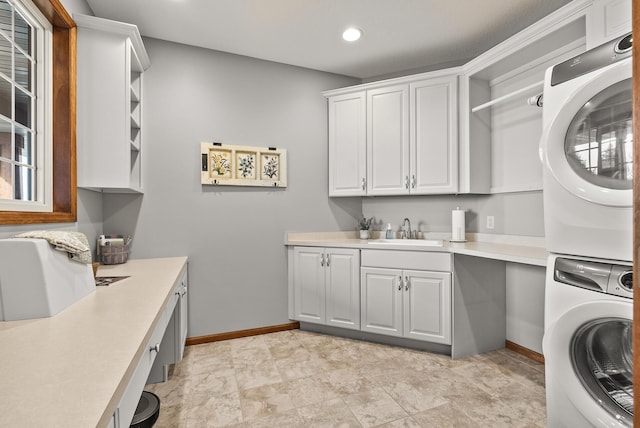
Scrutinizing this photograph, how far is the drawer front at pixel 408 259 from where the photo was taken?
2490 mm

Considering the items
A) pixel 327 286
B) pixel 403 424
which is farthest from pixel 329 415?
pixel 327 286

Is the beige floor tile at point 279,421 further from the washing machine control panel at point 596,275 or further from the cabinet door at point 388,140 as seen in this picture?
the cabinet door at point 388,140

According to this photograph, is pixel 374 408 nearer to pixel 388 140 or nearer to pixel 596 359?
pixel 596 359

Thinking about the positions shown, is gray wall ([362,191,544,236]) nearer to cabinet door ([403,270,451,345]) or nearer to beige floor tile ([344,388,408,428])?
cabinet door ([403,270,451,345])

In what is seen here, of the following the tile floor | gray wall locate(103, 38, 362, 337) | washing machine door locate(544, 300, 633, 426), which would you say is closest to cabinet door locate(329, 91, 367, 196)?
gray wall locate(103, 38, 362, 337)

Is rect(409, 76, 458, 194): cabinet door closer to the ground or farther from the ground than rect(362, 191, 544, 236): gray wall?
farther from the ground

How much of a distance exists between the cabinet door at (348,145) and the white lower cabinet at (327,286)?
2.22 ft

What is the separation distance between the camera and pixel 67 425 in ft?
1.69

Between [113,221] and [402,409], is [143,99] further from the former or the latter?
[402,409]

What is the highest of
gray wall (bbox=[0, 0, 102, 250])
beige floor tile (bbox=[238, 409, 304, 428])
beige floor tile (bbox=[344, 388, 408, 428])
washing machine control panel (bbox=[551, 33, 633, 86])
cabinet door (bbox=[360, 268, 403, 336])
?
washing machine control panel (bbox=[551, 33, 633, 86])

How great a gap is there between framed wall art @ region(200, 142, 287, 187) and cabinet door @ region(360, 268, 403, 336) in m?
1.23

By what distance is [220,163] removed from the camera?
2.87 metres

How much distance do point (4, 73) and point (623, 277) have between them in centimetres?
285

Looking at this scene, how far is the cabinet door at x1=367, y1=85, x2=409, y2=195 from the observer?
116 inches
